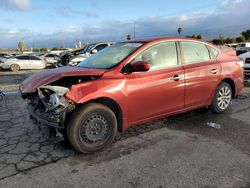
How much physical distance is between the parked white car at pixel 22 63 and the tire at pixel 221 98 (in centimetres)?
1890

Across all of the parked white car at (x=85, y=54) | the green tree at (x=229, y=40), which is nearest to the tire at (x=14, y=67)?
the parked white car at (x=85, y=54)

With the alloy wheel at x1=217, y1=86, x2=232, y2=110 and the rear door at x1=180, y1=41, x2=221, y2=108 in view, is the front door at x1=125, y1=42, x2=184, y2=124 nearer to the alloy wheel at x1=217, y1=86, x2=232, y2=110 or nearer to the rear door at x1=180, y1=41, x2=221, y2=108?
the rear door at x1=180, y1=41, x2=221, y2=108

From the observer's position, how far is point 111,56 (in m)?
4.61

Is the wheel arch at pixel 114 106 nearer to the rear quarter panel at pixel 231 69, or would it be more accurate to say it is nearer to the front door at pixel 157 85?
the front door at pixel 157 85

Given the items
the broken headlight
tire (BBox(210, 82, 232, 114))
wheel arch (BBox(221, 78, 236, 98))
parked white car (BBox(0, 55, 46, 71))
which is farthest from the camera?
parked white car (BBox(0, 55, 46, 71))

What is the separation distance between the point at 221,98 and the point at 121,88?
2689 mm

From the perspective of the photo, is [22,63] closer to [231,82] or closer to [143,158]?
[231,82]

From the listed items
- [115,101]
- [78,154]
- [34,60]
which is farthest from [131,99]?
[34,60]

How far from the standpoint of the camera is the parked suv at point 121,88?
12.0 ft

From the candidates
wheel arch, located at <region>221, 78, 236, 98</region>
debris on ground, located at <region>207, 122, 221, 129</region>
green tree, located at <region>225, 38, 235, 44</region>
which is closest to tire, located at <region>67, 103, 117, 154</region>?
debris on ground, located at <region>207, 122, 221, 129</region>

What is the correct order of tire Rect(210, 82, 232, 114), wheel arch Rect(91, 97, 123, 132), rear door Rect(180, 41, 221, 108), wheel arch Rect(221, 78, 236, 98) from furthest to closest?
1. wheel arch Rect(221, 78, 236, 98)
2. tire Rect(210, 82, 232, 114)
3. rear door Rect(180, 41, 221, 108)
4. wheel arch Rect(91, 97, 123, 132)

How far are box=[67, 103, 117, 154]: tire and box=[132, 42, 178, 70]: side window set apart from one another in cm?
105

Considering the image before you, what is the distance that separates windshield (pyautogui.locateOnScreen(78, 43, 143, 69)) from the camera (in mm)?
4301

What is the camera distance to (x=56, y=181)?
312cm
